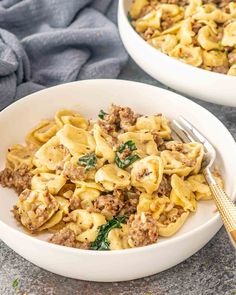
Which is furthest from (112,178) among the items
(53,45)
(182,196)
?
(53,45)

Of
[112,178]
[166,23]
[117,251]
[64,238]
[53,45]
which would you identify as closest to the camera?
[117,251]

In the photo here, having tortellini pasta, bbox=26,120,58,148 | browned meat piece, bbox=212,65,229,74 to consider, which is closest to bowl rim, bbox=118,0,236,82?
browned meat piece, bbox=212,65,229,74

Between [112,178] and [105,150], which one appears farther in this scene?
[105,150]

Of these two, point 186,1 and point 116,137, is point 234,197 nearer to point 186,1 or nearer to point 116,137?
point 116,137

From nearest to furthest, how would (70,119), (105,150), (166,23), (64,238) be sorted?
(64,238), (105,150), (70,119), (166,23)

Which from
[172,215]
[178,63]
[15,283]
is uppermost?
[178,63]

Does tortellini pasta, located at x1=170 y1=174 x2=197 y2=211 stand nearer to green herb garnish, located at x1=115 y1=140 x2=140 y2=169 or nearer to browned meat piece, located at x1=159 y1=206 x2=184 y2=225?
browned meat piece, located at x1=159 y1=206 x2=184 y2=225

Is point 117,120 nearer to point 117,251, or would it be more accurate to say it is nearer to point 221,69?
point 221,69

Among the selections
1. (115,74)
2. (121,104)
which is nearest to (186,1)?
(115,74)
